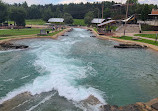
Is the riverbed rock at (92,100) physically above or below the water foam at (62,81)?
below

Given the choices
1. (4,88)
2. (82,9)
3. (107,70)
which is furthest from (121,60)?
(82,9)

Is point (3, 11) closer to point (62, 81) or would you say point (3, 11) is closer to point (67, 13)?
point (67, 13)

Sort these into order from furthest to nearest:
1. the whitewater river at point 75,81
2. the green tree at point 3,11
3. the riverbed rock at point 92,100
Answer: the green tree at point 3,11
the whitewater river at point 75,81
the riverbed rock at point 92,100

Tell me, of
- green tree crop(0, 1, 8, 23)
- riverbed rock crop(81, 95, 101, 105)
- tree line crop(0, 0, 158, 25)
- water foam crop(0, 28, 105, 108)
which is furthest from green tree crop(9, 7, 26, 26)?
riverbed rock crop(81, 95, 101, 105)

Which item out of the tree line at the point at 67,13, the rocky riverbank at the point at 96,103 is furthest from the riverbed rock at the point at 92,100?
the tree line at the point at 67,13

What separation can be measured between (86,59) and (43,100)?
11342mm

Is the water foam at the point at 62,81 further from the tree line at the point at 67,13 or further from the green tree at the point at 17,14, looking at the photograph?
the green tree at the point at 17,14

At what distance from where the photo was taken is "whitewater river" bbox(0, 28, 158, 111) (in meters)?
9.95

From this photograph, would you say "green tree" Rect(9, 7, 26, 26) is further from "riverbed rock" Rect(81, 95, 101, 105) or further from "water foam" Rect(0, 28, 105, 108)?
"riverbed rock" Rect(81, 95, 101, 105)

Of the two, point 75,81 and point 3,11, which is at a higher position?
point 3,11

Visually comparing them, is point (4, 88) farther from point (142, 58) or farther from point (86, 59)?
point (142, 58)

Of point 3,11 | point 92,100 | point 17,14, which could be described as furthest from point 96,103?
point 3,11

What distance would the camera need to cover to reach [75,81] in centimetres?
1344

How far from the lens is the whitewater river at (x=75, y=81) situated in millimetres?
9953
